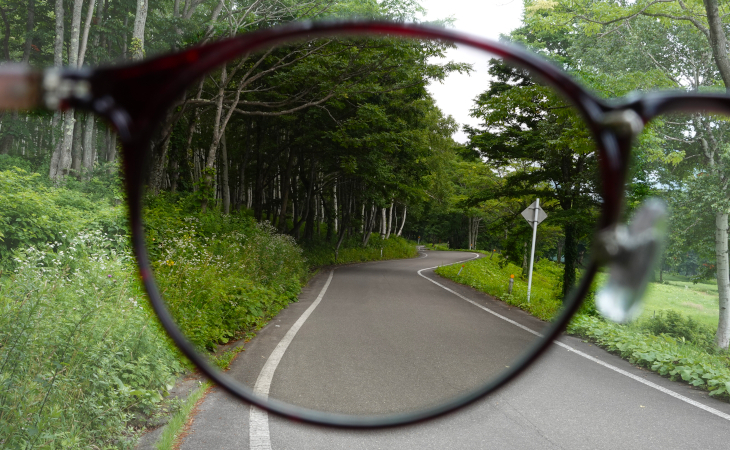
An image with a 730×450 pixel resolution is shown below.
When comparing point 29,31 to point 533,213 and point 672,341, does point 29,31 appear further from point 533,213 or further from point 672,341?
point 672,341

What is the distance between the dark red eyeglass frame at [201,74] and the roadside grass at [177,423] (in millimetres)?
2615

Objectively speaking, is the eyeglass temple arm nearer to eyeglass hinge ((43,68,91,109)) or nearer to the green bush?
eyeglass hinge ((43,68,91,109))

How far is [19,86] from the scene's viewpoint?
46 centimetres

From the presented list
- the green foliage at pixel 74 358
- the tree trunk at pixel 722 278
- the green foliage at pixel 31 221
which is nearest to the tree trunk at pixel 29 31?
the green foliage at pixel 31 221

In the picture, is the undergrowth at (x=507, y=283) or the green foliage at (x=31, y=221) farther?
the undergrowth at (x=507, y=283)

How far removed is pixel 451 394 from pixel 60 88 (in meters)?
3.31

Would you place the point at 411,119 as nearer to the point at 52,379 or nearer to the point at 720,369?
the point at 720,369

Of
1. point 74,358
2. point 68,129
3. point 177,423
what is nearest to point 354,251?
point 68,129

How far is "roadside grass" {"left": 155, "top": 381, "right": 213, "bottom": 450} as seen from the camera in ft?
8.80

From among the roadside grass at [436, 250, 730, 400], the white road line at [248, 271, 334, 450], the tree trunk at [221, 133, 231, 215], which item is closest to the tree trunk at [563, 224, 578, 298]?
the white road line at [248, 271, 334, 450]

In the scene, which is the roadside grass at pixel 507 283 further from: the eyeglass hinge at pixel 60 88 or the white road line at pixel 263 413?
the eyeglass hinge at pixel 60 88

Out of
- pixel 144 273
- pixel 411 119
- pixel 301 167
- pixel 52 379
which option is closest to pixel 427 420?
pixel 144 273

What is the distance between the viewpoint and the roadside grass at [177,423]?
2.68m

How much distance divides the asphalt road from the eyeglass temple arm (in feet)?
5.23
